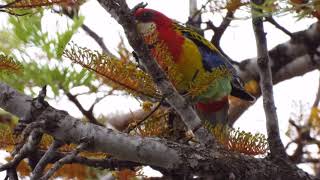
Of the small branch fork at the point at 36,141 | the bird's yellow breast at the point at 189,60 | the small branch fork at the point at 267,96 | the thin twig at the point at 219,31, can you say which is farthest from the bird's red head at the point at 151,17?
the small branch fork at the point at 36,141

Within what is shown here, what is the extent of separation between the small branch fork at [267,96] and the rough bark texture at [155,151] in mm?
59

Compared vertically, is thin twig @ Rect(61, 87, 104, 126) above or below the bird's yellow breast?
below

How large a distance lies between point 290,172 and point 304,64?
1386 mm

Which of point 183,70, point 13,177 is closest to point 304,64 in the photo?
point 183,70

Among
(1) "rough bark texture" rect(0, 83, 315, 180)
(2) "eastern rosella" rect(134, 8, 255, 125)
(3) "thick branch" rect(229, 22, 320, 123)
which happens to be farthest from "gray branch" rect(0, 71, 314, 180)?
(3) "thick branch" rect(229, 22, 320, 123)

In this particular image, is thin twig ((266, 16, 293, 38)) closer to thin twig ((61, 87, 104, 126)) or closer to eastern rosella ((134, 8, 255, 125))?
eastern rosella ((134, 8, 255, 125))

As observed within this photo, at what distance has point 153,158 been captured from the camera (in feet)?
5.63

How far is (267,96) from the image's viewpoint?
→ 215 centimetres

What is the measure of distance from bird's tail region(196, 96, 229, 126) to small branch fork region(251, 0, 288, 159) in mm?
826

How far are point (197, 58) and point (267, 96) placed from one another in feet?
2.14

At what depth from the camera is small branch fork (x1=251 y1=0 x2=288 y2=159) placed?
205 cm

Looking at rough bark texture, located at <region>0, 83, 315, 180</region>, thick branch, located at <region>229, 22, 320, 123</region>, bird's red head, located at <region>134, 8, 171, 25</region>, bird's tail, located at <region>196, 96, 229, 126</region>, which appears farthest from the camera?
thick branch, located at <region>229, 22, 320, 123</region>

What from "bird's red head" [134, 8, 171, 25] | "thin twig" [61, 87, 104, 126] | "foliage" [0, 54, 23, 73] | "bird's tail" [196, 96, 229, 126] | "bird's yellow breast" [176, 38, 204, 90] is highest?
"bird's red head" [134, 8, 171, 25]

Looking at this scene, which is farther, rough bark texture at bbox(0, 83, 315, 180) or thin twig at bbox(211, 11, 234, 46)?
thin twig at bbox(211, 11, 234, 46)
